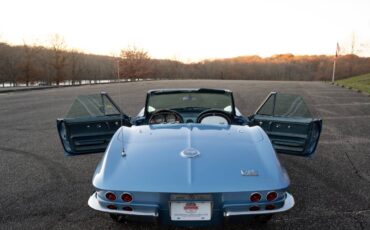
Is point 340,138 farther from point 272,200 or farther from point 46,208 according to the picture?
point 46,208

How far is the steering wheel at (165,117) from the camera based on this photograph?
3.85 m

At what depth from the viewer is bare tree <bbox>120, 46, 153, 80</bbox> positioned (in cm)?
5797

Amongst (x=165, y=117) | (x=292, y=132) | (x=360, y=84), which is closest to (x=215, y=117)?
(x=165, y=117)

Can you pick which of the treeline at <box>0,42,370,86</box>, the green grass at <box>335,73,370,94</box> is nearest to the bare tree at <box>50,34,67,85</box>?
the treeline at <box>0,42,370,86</box>

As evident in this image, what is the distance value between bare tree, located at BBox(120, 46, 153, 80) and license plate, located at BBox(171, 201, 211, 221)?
179ft

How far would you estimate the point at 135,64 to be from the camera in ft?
196

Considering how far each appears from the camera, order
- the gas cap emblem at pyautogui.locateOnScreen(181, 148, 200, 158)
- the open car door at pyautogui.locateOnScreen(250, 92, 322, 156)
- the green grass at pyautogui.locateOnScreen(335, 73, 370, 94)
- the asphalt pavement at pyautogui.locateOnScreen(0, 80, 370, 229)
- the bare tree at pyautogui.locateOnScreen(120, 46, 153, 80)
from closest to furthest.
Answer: the gas cap emblem at pyautogui.locateOnScreen(181, 148, 200, 158), the asphalt pavement at pyautogui.locateOnScreen(0, 80, 370, 229), the open car door at pyautogui.locateOnScreen(250, 92, 322, 156), the green grass at pyautogui.locateOnScreen(335, 73, 370, 94), the bare tree at pyautogui.locateOnScreen(120, 46, 153, 80)

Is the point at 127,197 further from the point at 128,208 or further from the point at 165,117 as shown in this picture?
the point at 165,117

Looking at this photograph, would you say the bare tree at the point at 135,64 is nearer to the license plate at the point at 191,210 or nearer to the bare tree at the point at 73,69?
the bare tree at the point at 73,69

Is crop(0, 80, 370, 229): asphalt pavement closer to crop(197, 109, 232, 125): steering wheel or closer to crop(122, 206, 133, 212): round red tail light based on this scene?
crop(122, 206, 133, 212): round red tail light

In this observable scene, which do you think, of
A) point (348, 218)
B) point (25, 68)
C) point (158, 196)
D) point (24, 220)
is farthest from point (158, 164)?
point (25, 68)

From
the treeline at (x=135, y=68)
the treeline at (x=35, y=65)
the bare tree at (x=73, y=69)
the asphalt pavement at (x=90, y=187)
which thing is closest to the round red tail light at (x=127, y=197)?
the asphalt pavement at (x=90, y=187)

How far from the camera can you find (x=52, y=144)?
6664mm

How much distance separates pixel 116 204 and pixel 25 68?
52.9 m
